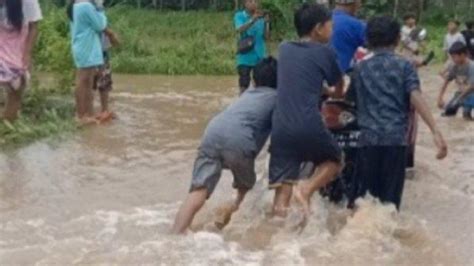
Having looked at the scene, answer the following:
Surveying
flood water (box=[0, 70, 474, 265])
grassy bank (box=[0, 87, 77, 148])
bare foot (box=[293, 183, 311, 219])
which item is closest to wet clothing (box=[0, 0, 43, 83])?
grassy bank (box=[0, 87, 77, 148])

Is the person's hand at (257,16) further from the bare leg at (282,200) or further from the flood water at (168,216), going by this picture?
the bare leg at (282,200)

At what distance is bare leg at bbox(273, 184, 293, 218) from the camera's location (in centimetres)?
647

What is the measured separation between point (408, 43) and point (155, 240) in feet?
41.0

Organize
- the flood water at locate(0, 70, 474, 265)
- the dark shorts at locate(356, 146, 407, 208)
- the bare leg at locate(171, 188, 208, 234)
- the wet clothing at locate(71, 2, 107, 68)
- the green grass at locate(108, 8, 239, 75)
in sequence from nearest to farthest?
the flood water at locate(0, 70, 474, 265)
the bare leg at locate(171, 188, 208, 234)
the dark shorts at locate(356, 146, 407, 208)
the wet clothing at locate(71, 2, 107, 68)
the green grass at locate(108, 8, 239, 75)

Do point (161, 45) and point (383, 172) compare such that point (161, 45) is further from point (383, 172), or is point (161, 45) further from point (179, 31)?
point (383, 172)

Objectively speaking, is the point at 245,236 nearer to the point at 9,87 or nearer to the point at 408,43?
the point at 9,87

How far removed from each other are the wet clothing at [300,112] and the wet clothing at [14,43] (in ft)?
10.3

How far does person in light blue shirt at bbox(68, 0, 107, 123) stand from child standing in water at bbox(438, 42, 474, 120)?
14.9 ft

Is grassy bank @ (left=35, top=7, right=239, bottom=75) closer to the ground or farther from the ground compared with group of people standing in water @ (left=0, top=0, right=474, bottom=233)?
closer to the ground

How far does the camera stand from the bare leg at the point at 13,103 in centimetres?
872

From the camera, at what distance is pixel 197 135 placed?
10.0 meters

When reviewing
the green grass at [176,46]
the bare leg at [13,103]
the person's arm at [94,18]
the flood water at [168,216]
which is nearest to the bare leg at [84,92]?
the flood water at [168,216]

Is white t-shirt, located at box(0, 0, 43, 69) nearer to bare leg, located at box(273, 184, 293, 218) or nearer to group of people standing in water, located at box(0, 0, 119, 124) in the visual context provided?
group of people standing in water, located at box(0, 0, 119, 124)

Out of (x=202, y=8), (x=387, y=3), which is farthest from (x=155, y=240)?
(x=202, y=8)
